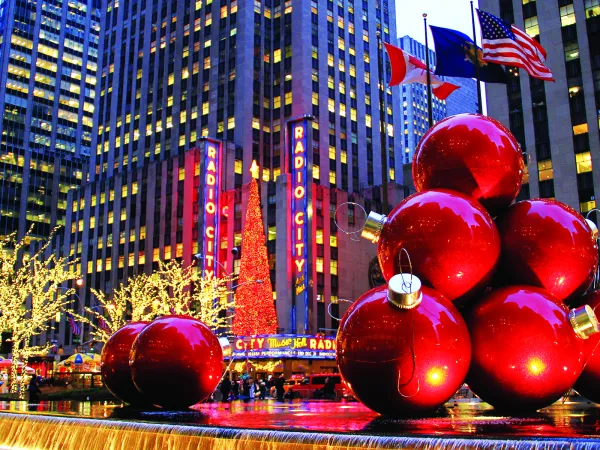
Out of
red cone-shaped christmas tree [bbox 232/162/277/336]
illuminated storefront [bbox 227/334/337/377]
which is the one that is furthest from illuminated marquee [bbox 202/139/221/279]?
red cone-shaped christmas tree [bbox 232/162/277/336]

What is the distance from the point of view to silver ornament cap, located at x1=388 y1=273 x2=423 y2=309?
719cm

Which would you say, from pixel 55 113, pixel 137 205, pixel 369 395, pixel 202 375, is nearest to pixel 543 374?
pixel 369 395

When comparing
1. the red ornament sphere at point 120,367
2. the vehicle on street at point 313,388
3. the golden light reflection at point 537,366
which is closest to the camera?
the golden light reflection at point 537,366

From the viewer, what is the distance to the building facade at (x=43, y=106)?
127000mm

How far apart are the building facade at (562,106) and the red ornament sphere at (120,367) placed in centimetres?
5083

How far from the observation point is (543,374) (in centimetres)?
739

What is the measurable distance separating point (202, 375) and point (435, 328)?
4611 mm

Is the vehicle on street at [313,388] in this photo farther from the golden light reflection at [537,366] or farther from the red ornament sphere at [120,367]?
the golden light reflection at [537,366]

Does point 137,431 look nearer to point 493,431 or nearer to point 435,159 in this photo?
point 493,431

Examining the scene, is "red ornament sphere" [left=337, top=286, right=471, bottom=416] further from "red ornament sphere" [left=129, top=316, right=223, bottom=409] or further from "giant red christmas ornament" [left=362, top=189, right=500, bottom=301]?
"red ornament sphere" [left=129, top=316, right=223, bottom=409]

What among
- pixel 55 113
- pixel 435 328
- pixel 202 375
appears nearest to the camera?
pixel 435 328

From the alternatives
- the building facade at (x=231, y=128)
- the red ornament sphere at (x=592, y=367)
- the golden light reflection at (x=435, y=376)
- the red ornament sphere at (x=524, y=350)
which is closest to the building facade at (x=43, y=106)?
the building facade at (x=231, y=128)

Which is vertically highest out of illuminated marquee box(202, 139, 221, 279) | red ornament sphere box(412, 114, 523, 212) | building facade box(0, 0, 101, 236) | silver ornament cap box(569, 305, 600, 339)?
building facade box(0, 0, 101, 236)

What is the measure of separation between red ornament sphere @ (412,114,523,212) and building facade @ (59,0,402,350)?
5871 cm
